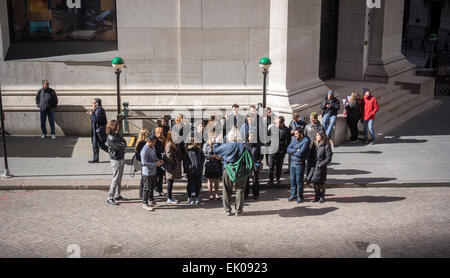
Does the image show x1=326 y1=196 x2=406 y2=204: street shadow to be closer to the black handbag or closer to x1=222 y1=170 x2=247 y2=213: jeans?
x1=222 y1=170 x2=247 y2=213: jeans

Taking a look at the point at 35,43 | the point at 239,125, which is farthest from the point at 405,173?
the point at 35,43

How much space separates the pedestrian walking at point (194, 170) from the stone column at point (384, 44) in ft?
40.9

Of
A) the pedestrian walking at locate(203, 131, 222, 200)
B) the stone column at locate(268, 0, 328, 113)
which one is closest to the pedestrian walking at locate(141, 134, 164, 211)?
the pedestrian walking at locate(203, 131, 222, 200)

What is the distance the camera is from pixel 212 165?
1385 cm

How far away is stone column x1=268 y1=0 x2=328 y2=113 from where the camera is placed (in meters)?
18.7

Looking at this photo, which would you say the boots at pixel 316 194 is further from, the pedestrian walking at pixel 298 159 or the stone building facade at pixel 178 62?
the stone building facade at pixel 178 62

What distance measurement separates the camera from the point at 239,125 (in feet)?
50.5

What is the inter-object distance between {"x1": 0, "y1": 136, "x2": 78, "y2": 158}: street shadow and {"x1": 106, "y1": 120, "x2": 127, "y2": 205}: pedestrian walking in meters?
3.83

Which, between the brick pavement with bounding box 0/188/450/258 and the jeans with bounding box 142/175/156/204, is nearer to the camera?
the brick pavement with bounding box 0/188/450/258

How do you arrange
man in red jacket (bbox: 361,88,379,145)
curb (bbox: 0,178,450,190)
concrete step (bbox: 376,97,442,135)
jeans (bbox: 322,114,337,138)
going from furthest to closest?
concrete step (bbox: 376,97,442,135), man in red jacket (bbox: 361,88,379,145), jeans (bbox: 322,114,337,138), curb (bbox: 0,178,450,190)

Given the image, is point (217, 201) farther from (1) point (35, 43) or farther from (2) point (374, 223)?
(1) point (35, 43)

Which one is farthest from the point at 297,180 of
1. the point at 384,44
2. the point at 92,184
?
the point at 384,44

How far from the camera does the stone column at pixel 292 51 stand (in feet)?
61.4
